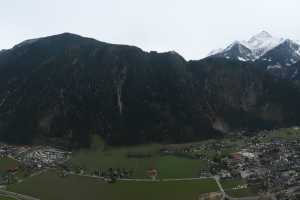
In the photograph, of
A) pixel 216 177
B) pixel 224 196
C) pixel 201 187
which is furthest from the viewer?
pixel 216 177

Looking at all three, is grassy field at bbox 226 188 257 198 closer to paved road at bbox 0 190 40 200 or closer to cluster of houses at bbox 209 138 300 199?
cluster of houses at bbox 209 138 300 199

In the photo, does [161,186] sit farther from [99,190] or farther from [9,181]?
[9,181]

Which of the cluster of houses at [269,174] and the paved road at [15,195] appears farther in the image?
the paved road at [15,195]

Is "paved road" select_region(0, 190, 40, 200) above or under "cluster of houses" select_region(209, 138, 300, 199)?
under

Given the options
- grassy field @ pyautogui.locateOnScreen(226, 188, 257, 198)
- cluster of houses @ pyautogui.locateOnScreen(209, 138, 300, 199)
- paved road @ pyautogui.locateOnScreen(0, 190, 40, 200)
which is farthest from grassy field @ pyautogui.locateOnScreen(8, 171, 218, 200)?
cluster of houses @ pyautogui.locateOnScreen(209, 138, 300, 199)

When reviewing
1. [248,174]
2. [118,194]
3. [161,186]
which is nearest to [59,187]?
[118,194]

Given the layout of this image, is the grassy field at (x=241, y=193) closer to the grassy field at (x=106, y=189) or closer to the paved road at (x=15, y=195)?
the grassy field at (x=106, y=189)

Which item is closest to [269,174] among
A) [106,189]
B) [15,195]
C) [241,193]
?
[241,193]

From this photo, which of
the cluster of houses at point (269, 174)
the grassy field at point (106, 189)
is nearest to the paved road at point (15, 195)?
the grassy field at point (106, 189)
